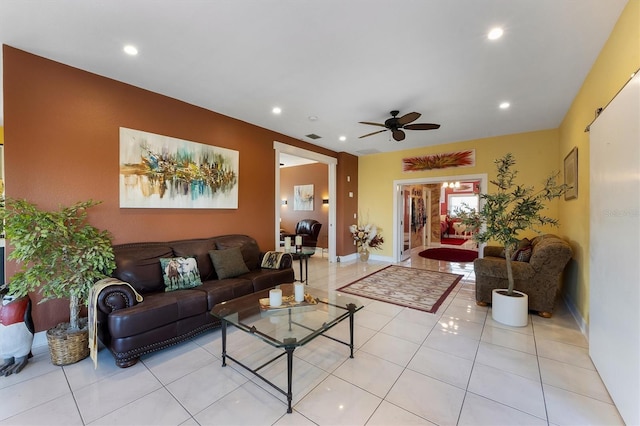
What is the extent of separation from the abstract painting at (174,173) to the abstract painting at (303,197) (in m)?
4.12

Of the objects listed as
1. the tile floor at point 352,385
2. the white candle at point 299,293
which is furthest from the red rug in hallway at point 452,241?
the white candle at point 299,293

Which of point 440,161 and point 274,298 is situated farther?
point 440,161

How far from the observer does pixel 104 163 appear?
9.50 ft

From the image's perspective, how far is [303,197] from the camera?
830 cm

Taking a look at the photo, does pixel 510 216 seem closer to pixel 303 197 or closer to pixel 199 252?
pixel 199 252

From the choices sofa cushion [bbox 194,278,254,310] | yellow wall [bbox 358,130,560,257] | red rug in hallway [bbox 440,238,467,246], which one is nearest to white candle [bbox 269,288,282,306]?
sofa cushion [bbox 194,278,254,310]

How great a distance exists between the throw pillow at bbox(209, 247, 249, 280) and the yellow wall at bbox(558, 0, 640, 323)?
13.0ft

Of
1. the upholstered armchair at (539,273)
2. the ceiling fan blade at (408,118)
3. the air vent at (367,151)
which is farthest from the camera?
the air vent at (367,151)

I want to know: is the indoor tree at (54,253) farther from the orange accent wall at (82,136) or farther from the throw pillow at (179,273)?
the throw pillow at (179,273)

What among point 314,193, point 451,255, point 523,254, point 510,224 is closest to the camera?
point 510,224

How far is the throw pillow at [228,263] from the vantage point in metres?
3.27

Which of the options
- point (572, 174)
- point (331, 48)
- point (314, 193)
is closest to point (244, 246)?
point (331, 48)

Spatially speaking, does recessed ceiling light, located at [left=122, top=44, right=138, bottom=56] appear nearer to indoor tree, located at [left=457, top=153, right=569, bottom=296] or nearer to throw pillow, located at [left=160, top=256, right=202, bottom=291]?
throw pillow, located at [left=160, top=256, right=202, bottom=291]

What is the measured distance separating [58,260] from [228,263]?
5.18 ft
